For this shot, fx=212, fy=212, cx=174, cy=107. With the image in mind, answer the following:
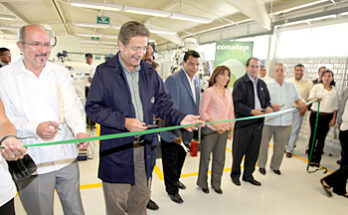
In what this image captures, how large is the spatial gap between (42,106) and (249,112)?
2400 millimetres

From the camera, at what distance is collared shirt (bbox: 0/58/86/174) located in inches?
52.2

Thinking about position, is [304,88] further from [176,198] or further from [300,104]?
[176,198]

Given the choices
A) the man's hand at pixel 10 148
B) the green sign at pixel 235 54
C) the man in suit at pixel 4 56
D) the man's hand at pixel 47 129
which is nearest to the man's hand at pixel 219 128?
the man's hand at pixel 47 129

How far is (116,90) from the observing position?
4.90 ft

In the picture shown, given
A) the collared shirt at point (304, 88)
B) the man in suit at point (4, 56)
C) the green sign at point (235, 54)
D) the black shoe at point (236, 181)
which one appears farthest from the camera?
the green sign at point (235, 54)

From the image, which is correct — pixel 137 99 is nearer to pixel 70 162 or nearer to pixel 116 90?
pixel 116 90

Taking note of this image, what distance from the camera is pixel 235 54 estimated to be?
709cm

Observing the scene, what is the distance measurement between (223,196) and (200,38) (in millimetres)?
12096

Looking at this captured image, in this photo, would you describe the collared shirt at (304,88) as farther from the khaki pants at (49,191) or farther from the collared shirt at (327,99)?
the khaki pants at (49,191)

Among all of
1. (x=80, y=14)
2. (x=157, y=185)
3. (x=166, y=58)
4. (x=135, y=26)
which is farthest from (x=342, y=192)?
(x=80, y=14)

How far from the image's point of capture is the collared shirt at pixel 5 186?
3.60 ft

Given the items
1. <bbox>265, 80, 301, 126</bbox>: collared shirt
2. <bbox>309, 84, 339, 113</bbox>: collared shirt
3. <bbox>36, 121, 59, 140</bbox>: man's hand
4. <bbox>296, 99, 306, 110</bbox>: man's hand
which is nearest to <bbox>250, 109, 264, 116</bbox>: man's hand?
<bbox>265, 80, 301, 126</bbox>: collared shirt

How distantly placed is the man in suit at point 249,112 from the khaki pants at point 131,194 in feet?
5.75

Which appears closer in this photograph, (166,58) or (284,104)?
(284,104)
